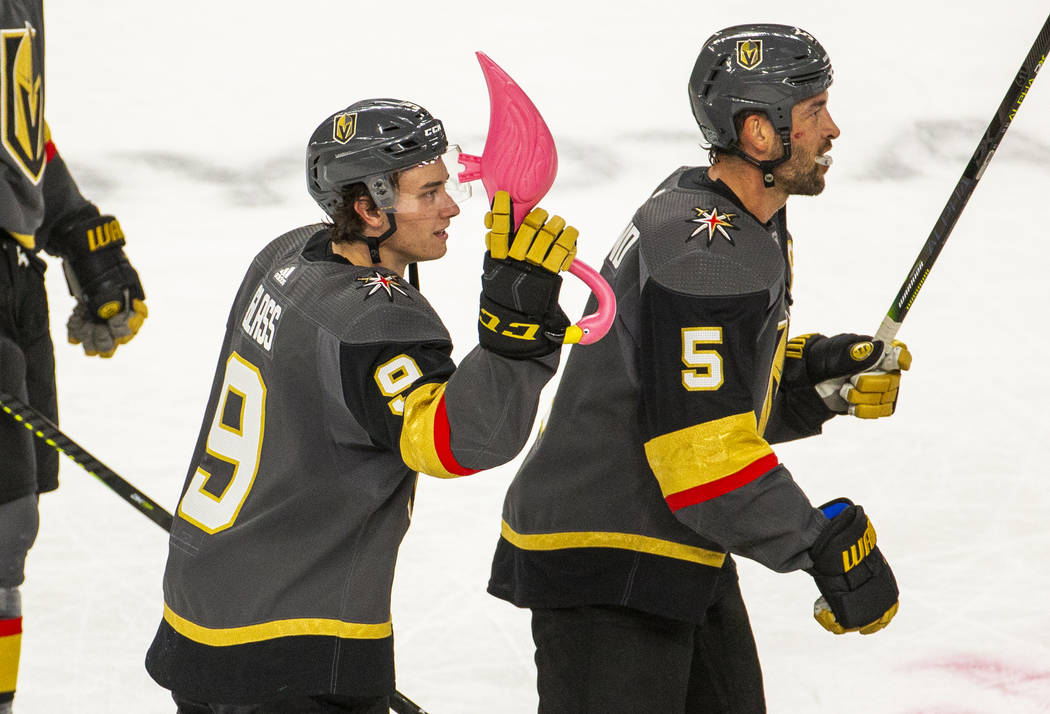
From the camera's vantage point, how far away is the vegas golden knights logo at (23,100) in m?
2.91

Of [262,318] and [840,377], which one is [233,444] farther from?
[840,377]

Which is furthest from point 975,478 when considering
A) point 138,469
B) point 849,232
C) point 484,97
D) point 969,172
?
point 484,97

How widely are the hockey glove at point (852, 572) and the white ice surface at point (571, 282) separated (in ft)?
3.16

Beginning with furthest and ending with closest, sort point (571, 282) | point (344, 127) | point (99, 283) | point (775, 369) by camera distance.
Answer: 1. point (571, 282)
2. point (99, 283)
3. point (775, 369)
4. point (344, 127)

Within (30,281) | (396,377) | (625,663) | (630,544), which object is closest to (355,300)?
(396,377)

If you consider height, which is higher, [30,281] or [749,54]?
[749,54]

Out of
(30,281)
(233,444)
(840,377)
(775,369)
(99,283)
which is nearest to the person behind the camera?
(233,444)

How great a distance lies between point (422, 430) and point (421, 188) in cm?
51

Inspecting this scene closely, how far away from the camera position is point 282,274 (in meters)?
2.16

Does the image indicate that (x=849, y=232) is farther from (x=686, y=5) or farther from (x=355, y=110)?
(x=355, y=110)

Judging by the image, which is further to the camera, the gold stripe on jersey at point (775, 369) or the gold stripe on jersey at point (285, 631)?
the gold stripe on jersey at point (775, 369)

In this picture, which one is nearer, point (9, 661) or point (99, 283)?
point (9, 661)

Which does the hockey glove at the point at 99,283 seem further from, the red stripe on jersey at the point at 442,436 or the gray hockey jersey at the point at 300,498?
the red stripe on jersey at the point at 442,436

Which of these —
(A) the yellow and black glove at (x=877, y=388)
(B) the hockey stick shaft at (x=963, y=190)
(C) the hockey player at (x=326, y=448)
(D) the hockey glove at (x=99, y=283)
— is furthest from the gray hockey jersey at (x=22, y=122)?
(B) the hockey stick shaft at (x=963, y=190)
